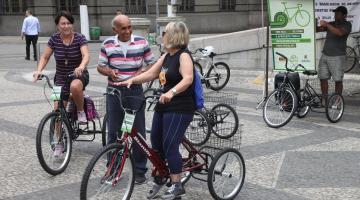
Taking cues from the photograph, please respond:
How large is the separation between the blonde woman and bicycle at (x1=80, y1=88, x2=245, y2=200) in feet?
0.46

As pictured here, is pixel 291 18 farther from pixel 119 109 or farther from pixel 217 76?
pixel 119 109

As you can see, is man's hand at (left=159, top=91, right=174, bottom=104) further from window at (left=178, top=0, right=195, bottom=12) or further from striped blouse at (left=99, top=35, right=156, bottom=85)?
window at (left=178, top=0, right=195, bottom=12)

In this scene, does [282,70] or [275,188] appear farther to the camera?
[282,70]

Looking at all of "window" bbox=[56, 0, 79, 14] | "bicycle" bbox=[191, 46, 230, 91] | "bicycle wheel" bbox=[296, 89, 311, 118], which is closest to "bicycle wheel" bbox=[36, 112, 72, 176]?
"bicycle wheel" bbox=[296, 89, 311, 118]

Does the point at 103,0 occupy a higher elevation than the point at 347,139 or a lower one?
higher

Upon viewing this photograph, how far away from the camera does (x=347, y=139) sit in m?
7.61

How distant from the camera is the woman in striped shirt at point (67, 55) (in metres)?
6.00

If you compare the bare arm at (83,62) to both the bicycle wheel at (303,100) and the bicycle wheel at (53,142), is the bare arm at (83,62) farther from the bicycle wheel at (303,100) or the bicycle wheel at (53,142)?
the bicycle wheel at (303,100)

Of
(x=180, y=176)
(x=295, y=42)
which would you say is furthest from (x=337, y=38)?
(x=180, y=176)

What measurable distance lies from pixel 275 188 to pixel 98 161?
2019 mm

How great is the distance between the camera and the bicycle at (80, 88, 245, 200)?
437 cm

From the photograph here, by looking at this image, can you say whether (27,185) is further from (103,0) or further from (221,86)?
(103,0)

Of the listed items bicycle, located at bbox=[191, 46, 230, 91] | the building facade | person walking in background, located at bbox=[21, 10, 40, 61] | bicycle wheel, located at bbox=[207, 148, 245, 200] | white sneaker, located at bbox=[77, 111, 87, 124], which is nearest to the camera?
bicycle wheel, located at bbox=[207, 148, 245, 200]

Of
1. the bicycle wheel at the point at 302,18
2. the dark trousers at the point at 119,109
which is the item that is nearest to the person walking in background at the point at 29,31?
the bicycle wheel at the point at 302,18
